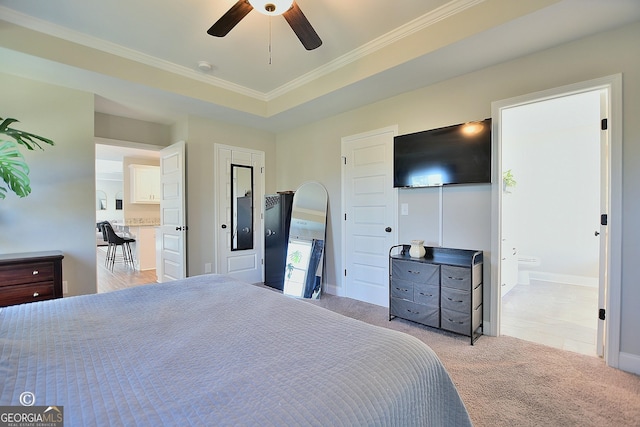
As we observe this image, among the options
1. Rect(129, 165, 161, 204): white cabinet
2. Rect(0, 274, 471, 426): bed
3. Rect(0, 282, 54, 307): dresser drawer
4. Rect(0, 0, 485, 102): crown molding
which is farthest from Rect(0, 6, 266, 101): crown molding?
Rect(129, 165, 161, 204): white cabinet

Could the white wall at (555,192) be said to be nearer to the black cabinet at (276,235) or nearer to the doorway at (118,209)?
the black cabinet at (276,235)

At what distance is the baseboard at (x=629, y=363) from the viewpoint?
2.04m

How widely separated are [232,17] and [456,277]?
272cm

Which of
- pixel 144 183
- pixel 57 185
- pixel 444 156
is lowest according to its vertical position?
pixel 57 185

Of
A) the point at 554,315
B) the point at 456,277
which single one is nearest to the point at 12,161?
the point at 456,277

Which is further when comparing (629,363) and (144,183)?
(144,183)

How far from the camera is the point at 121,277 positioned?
16.9ft

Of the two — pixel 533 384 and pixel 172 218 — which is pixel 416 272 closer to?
pixel 533 384

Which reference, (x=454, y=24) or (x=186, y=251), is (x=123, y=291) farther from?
(x=454, y=24)

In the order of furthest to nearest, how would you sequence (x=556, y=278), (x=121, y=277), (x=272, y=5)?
(x=121, y=277)
(x=556, y=278)
(x=272, y=5)

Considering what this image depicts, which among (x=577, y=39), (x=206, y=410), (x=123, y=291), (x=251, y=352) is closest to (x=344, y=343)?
(x=251, y=352)

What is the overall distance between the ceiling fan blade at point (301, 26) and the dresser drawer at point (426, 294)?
7.72 ft

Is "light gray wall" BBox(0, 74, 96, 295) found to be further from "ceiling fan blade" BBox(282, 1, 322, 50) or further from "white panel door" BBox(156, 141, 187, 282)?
"ceiling fan blade" BBox(282, 1, 322, 50)

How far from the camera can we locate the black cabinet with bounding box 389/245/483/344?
2512mm
